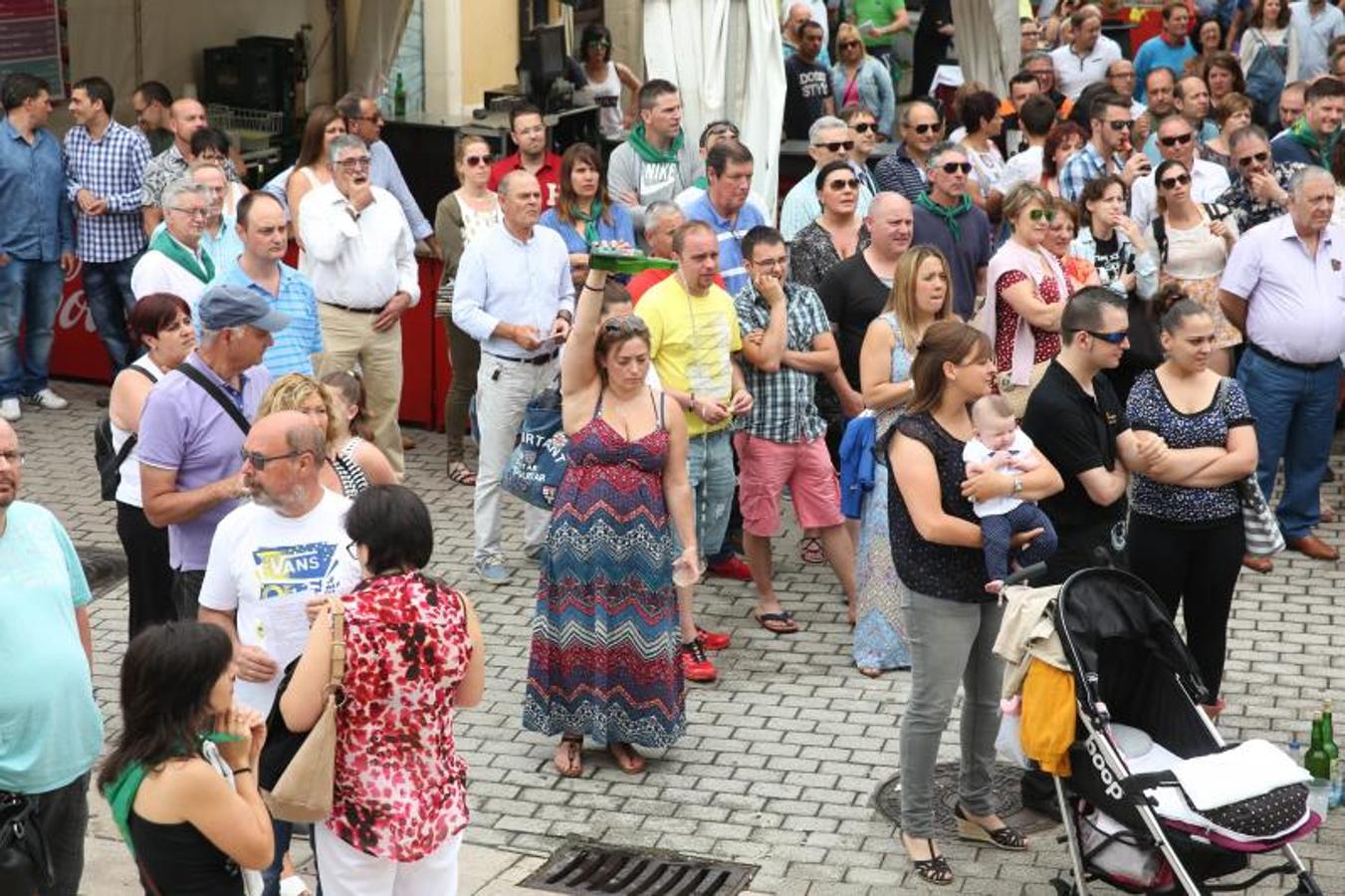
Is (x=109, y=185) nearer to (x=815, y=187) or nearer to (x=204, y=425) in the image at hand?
(x=815, y=187)

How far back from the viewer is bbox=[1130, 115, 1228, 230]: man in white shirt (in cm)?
1235

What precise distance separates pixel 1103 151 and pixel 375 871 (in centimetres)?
822

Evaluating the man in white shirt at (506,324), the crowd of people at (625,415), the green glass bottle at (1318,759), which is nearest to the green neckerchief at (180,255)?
the crowd of people at (625,415)

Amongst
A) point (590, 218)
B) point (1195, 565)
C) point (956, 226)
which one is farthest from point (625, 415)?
point (956, 226)

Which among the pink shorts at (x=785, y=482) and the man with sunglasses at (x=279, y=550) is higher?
the man with sunglasses at (x=279, y=550)

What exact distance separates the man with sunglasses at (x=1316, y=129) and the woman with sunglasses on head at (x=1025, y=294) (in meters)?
3.20

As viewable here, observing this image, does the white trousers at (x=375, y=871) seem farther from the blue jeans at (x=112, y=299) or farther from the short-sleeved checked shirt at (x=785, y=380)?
the blue jeans at (x=112, y=299)

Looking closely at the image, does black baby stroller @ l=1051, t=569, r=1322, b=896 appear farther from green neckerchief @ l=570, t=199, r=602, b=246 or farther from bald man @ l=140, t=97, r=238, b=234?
bald man @ l=140, t=97, r=238, b=234

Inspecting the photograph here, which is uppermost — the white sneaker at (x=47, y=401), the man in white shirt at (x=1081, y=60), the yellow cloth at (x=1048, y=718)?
the man in white shirt at (x=1081, y=60)

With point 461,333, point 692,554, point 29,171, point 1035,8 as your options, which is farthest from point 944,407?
point 1035,8

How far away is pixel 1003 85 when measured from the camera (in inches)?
623

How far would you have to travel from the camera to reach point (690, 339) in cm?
974

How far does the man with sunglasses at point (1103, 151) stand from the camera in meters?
12.9

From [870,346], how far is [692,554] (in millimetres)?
1530
